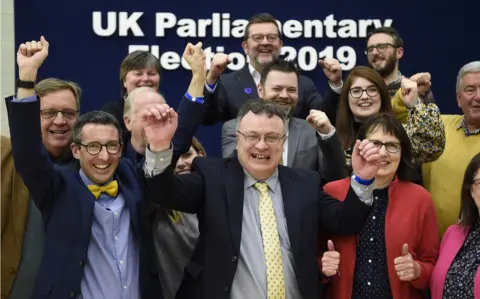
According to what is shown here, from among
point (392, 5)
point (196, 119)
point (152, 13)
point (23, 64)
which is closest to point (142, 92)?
point (196, 119)

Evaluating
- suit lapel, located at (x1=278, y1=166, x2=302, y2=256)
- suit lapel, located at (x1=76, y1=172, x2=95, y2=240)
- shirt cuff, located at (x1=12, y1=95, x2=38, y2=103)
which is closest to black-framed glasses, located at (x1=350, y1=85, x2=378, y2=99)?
suit lapel, located at (x1=278, y1=166, x2=302, y2=256)

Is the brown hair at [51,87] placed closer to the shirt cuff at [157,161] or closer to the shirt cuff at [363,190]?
the shirt cuff at [157,161]

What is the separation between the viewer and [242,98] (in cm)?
524

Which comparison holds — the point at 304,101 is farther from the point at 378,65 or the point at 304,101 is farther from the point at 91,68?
the point at 91,68

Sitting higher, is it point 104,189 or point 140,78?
point 140,78

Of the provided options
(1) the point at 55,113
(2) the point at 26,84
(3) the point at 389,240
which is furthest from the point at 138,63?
(3) the point at 389,240

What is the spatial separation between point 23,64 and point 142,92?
91 cm

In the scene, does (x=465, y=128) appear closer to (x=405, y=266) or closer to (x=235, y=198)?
(x=405, y=266)

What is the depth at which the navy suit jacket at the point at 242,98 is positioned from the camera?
197 inches

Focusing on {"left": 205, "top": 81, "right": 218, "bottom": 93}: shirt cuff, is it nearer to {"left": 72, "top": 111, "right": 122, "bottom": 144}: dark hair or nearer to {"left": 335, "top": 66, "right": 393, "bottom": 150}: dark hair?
{"left": 335, "top": 66, "right": 393, "bottom": 150}: dark hair

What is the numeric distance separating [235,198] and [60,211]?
2.44 feet

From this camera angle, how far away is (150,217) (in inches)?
156

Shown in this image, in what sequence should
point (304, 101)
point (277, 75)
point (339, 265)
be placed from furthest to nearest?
point (304, 101) < point (277, 75) < point (339, 265)

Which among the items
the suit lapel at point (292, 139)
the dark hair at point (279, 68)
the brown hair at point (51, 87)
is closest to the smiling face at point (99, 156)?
the brown hair at point (51, 87)
